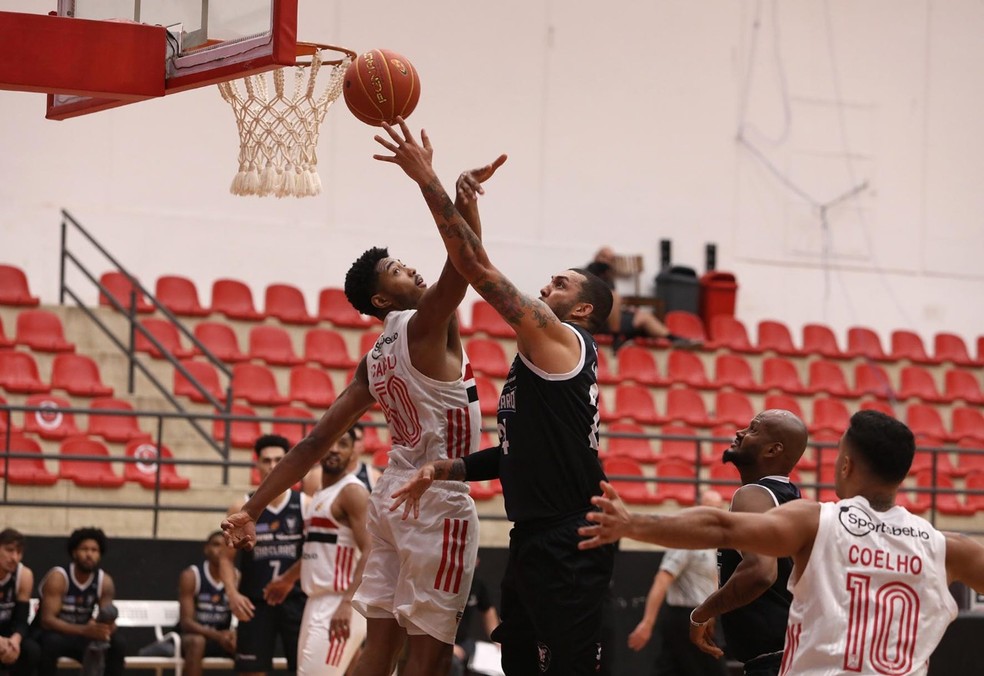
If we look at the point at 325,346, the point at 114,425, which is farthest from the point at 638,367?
the point at 114,425

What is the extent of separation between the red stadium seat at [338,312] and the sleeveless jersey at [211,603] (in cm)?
546

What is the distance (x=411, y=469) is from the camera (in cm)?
565

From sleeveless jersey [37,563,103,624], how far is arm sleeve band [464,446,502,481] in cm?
523

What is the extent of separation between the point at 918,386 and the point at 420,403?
1305 centimetres

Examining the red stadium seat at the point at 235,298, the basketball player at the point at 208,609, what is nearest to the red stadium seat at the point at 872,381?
the red stadium seat at the point at 235,298

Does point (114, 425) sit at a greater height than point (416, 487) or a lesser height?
lesser

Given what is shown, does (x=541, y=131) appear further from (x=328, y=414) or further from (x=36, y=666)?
(x=328, y=414)

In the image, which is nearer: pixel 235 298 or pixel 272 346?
pixel 272 346

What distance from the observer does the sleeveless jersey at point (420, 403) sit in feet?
18.2

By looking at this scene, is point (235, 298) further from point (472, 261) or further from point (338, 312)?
point (472, 261)

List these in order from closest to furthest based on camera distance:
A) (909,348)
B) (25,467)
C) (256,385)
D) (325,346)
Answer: (25,467), (256,385), (325,346), (909,348)

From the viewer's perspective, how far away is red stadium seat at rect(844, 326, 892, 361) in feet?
58.2

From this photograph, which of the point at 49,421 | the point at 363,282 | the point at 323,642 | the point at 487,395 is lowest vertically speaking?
the point at 323,642

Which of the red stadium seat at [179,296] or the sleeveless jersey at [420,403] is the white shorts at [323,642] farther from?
the red stadium seat at [179,296]
